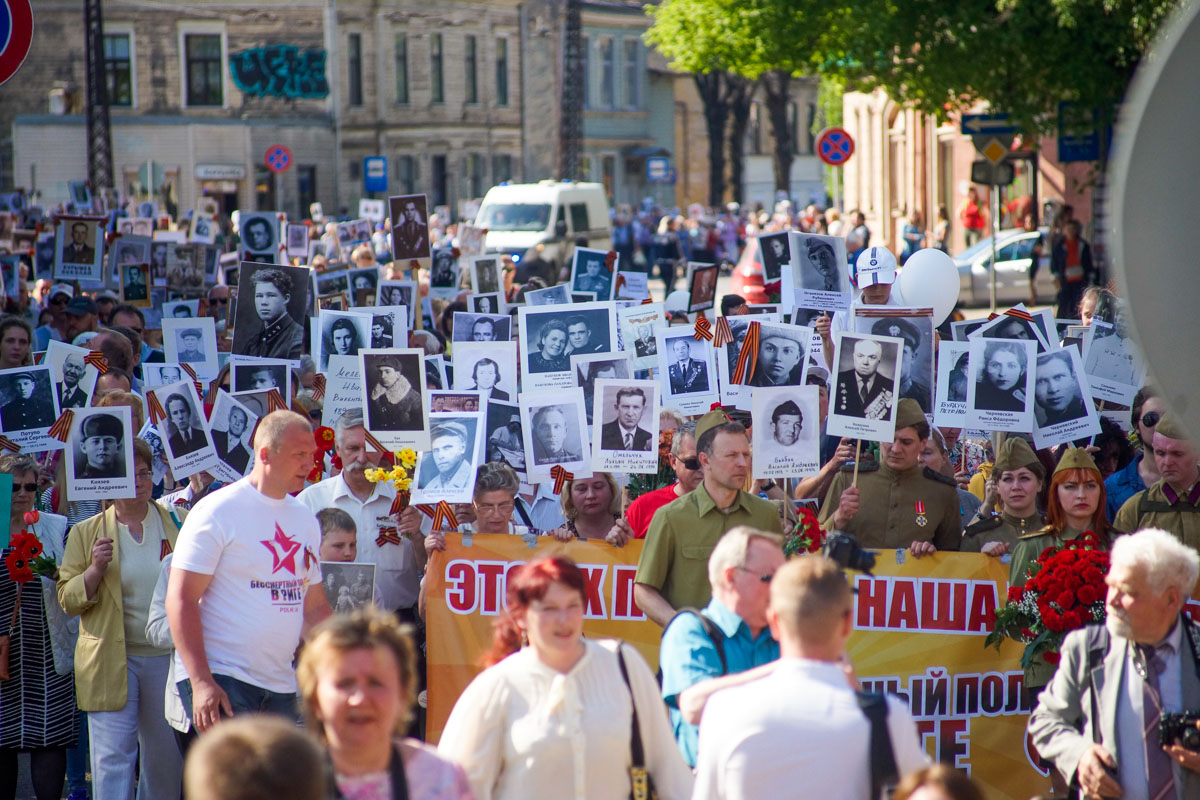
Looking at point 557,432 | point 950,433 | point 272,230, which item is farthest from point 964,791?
point 272,230

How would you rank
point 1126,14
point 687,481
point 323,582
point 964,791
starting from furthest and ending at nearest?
point 1126,14 → point 687,481 → point 323,582 → point 964,791

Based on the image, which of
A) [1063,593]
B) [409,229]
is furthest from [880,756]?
[409,229]

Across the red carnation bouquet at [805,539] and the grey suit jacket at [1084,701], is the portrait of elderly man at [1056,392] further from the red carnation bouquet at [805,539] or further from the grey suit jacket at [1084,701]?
the grey suit jacket at [1084,701]

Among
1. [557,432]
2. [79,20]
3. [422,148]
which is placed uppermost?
[79,20]

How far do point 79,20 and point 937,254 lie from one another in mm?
45058

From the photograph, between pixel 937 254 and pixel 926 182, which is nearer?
pixel 937 254

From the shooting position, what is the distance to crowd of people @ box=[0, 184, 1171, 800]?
3.41 metres

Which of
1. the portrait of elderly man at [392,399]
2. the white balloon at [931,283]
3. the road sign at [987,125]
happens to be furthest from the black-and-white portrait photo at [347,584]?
the road sign at [987,125]

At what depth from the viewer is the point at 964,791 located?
293 centimetres

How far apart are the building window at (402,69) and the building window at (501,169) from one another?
4.60m

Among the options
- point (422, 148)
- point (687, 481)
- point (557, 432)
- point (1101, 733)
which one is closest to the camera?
point (1101, 733)

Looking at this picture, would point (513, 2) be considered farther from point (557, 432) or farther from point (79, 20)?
point (557, 432)

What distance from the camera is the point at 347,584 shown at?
6016 mm

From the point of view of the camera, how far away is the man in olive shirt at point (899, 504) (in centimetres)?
654
